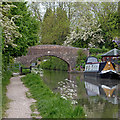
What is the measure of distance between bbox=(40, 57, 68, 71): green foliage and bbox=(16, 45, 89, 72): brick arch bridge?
426cm

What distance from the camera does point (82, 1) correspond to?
38.4 metres

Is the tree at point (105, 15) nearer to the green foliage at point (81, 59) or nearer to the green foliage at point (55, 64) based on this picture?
the green foliage at point (81, 59)

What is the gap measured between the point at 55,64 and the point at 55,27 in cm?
558

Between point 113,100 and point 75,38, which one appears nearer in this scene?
point 113,100

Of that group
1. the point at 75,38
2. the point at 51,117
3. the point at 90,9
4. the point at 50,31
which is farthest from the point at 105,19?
the point at 51,117

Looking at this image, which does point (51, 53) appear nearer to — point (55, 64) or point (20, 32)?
point (55, 64)

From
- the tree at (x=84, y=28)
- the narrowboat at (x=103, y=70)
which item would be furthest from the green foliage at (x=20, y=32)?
the tree at (x=84, y=28)

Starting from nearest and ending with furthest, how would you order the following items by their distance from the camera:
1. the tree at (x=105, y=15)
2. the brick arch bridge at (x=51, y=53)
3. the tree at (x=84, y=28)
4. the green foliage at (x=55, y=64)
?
the tree at (x=105, y=15) < the brick arch bridge at (x=51, y=53) < the tree at (x=84, y=28) < the green foliage at (x=55, y=64)

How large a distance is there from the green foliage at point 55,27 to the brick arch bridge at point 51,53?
6748 millimetres

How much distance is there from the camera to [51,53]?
3509 centimetres

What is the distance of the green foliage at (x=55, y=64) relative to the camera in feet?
134

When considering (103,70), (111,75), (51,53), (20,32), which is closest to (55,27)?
(51,53)

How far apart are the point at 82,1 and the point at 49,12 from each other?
8.50 metres

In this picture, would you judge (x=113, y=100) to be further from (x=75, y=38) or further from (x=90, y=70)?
(x=75, y=38)
